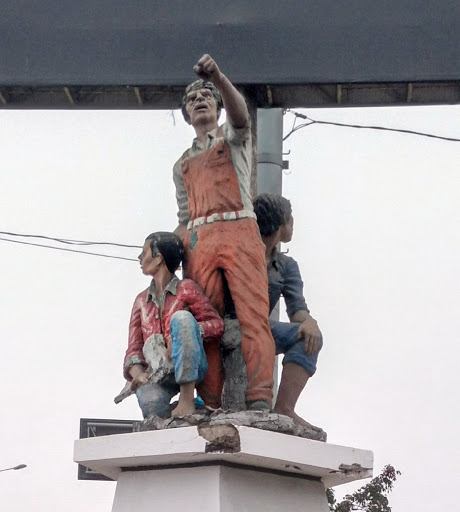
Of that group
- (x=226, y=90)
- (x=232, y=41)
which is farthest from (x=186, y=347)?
(x=232, y=41)

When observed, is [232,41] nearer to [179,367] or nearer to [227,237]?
[227,237]

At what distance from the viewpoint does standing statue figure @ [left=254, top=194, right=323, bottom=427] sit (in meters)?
5.06

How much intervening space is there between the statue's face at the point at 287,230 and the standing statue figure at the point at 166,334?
0.50 meters

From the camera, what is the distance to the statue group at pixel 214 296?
481 cm

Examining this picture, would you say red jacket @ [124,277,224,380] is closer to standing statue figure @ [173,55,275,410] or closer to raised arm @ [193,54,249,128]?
standing statue figure @ [173,55,275,410]

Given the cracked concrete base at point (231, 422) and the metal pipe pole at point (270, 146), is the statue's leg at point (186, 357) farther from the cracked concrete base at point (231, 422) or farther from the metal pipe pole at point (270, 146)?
the metal pipe pole at point (270, 146)

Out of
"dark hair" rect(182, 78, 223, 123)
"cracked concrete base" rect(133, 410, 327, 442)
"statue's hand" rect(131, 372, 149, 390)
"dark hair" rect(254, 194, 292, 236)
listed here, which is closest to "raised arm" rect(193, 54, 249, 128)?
"dark hair" rect(182, 78, 223, 123)

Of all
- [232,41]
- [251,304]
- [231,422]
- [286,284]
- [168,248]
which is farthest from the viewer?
[232,41]

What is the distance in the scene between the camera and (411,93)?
638 cm

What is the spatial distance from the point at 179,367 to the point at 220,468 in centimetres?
44

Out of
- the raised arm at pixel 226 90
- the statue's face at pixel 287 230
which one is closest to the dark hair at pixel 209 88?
the raised arm at pixel 226 90

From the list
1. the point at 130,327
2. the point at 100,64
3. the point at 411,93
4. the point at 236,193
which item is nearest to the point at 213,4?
the point at 100,64

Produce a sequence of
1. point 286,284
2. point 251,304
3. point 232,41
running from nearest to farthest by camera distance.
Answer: point 251,304
point 286,284
point 232,41

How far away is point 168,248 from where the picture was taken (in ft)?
16.5
